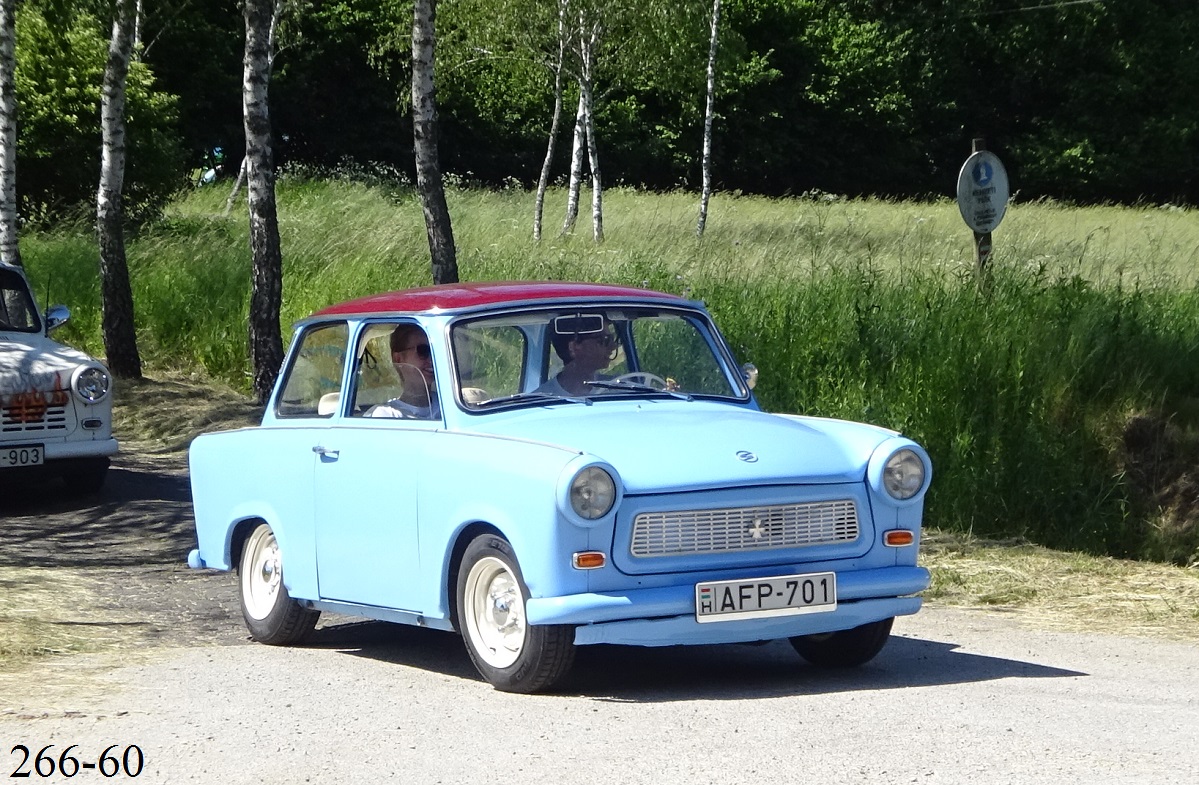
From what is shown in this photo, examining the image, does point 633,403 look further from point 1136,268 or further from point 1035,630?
point 1136,268

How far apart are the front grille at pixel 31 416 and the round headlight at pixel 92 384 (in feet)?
0.61

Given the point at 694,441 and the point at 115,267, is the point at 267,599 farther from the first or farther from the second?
the point at 115,267

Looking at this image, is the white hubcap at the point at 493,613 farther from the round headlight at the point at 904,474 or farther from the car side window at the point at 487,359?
the round headlight at the point at 904,474

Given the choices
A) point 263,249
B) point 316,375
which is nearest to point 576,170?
point 263,249

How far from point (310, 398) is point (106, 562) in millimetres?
3235

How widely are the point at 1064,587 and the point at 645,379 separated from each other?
3313 mm

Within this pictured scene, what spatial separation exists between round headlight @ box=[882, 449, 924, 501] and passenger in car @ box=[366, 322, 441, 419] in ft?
6.23

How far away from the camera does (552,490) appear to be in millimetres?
5914

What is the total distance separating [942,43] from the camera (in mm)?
62969

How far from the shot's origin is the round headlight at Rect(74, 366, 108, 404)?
12.5 m

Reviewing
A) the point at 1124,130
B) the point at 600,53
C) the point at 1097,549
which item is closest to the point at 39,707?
the point at 1097,549

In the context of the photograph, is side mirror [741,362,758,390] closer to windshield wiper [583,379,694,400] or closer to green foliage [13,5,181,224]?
windshield wiper [583,379,694,400]

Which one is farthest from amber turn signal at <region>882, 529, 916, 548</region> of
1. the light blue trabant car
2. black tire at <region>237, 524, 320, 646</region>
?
black tire at <region>237, 524, 320, 646</region>

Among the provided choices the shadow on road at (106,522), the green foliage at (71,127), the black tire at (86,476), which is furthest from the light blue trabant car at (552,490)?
the green foliage at (71,127)
